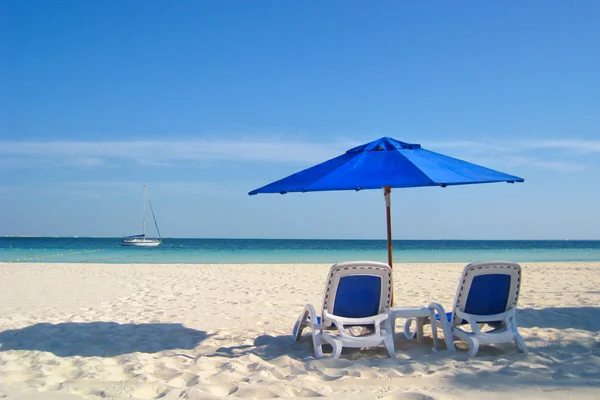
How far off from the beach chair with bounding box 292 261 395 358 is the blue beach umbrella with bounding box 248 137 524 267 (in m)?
→ 0.69

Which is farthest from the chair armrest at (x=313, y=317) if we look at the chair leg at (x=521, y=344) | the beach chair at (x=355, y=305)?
the chair leg at (x=521, y=344)

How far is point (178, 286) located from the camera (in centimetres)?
1104

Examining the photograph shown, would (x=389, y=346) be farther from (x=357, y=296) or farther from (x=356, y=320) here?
(x=357, y=296)

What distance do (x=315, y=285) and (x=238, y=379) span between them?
7.47 meters

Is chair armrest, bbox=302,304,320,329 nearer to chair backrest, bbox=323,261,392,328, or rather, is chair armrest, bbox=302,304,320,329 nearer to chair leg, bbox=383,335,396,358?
chair backrest, bbox=323,261,392,328

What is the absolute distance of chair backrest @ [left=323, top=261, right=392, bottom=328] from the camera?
4.50 meters

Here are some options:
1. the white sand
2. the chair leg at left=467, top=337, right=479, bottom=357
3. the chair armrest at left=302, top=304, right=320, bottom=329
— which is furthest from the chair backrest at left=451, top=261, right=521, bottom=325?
the chair armrest at left=302, top=304, right=320, bottom=329

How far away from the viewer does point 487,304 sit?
471 cm

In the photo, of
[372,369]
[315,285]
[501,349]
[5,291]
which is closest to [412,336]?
[501,349]

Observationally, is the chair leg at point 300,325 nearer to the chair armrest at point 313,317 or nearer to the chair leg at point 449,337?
the chair armrest at point 313,317

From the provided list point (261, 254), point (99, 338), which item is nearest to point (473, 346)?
point (99, 338)

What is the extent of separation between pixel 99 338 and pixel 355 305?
2585 mm

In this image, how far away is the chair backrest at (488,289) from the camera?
4594 millimetres

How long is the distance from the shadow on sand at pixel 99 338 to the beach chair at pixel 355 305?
1.41 metres
